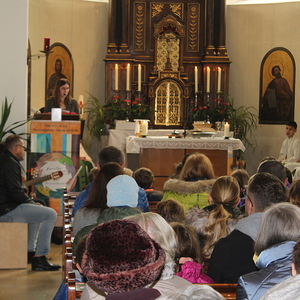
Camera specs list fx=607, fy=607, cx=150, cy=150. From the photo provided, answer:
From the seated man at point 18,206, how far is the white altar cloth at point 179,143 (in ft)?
11.1

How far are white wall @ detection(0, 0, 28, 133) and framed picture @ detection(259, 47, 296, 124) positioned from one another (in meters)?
6.88

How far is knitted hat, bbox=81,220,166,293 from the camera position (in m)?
1.77

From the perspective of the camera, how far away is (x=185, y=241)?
11.5ft

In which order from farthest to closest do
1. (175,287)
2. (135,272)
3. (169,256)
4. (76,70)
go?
(76,70)
(169,256)
(175,287)
(135,272)

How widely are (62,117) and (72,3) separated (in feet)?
A: 20.3

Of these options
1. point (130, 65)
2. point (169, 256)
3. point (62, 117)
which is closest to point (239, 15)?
point (130, 65)

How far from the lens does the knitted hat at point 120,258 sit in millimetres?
1773

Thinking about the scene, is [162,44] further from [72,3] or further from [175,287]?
[175,287]

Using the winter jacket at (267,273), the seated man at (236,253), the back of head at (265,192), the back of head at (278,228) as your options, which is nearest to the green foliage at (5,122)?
the back of head at (265,192)

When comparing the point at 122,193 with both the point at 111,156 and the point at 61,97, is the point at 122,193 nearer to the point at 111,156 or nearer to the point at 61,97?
the point at 111,156

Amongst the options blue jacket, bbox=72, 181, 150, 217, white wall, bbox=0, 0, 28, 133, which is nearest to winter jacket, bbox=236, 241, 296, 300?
blue jacket, bbox=72, 181, 150, 217

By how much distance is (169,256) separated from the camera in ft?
7.95

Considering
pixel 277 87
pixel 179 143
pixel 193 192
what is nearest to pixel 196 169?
pixel 193 192

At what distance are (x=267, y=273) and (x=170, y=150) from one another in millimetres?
7342
